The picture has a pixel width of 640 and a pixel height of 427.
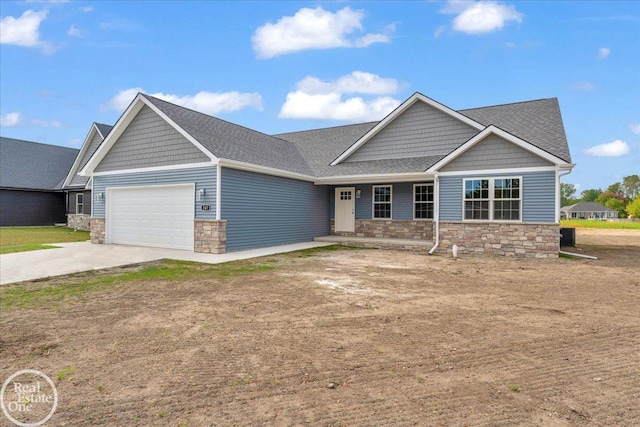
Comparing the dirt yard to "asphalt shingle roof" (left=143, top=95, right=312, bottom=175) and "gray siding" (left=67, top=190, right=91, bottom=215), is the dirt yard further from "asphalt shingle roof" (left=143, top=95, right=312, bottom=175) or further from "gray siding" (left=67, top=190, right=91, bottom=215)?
"gray siding" (left=67, top=190, right=91, bottom=215)

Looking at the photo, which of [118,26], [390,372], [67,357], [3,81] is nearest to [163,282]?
[67,357]

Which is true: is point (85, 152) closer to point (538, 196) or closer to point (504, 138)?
point (504, 138)

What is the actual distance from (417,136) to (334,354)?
14.0m

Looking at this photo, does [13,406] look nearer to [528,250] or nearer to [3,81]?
[528,250]

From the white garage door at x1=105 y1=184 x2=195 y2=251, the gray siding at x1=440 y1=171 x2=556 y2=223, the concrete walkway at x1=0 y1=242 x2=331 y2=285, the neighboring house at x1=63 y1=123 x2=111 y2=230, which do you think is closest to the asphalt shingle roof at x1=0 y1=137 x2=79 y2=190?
the neighboring house at x1=63 y1=123 x2=111 y2=230

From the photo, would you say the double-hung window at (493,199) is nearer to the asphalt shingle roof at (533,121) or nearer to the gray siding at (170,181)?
the asphalt shingle roof at (533,121)

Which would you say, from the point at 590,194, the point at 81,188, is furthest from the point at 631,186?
the point at 81,188

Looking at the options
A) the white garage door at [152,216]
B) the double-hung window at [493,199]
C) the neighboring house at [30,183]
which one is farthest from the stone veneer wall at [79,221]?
the double-hung window at [493,199]

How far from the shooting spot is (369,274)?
884 centimetres

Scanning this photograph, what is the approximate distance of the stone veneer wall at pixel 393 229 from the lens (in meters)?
15.4

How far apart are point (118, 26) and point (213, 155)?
10.1 meters

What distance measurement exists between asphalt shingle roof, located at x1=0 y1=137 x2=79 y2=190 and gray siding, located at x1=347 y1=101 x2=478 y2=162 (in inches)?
887

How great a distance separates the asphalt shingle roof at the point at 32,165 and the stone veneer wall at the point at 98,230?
45.5 feet

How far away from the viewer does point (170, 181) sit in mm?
13156
